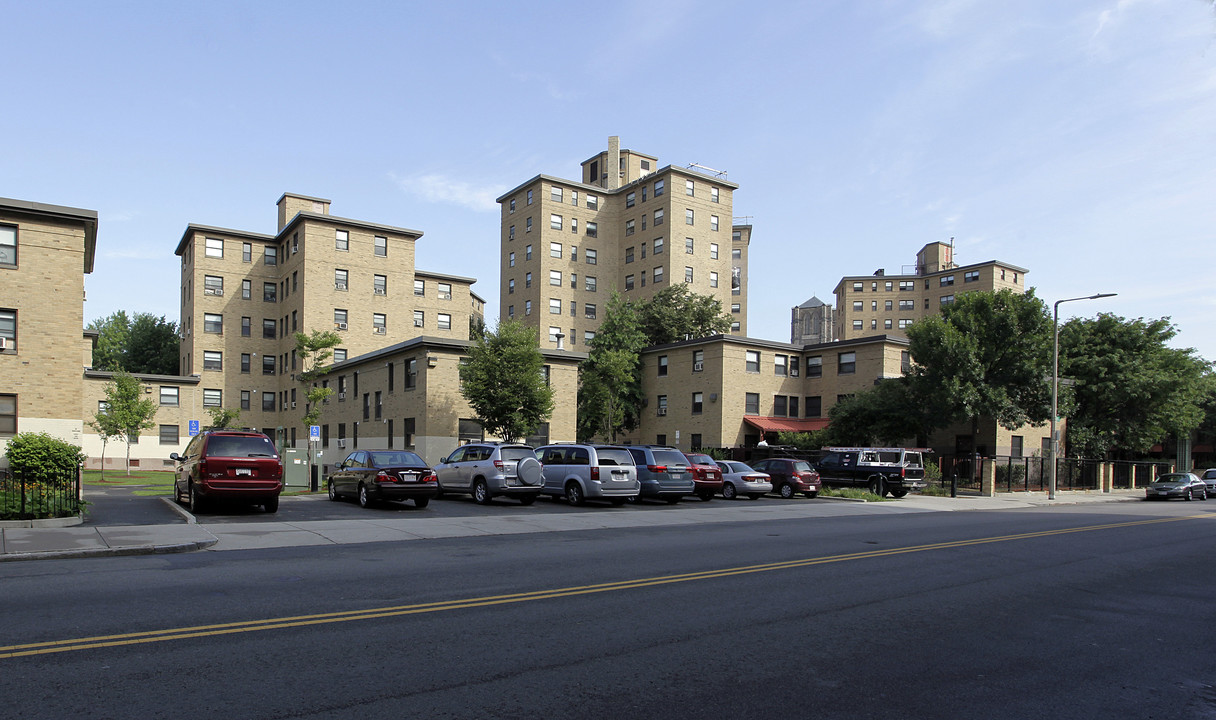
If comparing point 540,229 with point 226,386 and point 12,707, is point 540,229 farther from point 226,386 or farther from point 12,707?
point 12,707

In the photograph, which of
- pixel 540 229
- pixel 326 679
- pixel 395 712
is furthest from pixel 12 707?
pixel 540 229

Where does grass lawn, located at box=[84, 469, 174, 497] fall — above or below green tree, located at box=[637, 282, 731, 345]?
below

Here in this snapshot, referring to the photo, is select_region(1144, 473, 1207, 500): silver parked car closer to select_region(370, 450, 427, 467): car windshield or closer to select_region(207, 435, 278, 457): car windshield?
select_region(370, 450, 427, 467): car windshield

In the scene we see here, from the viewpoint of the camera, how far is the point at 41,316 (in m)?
23.2

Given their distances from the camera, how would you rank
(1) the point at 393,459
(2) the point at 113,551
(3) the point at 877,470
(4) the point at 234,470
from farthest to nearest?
(3) the point at 877,470 → (1) the point at 393,459 → (4) the point at 234,470 → (2) the point at 113,551

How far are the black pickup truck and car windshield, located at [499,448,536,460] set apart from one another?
48.9 feet

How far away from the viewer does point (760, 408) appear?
4628 cm

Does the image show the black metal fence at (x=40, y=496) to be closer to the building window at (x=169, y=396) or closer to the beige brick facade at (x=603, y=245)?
the building window at (x=169, y=396)

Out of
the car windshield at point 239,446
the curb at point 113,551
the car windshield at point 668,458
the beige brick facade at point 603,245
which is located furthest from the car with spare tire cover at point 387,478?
the beige brick facade at point 603,245

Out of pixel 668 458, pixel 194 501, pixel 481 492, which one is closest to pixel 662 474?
pixel 668 458

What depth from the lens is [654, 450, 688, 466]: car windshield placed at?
2520cm

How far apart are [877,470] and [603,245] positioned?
4376 cm

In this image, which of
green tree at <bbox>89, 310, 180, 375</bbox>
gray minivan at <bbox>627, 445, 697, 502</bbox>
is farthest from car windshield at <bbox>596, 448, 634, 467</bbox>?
green tree at <bbox>89, 310, 180, 375</bbox>

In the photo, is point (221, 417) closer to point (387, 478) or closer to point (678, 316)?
point (678, 316)
